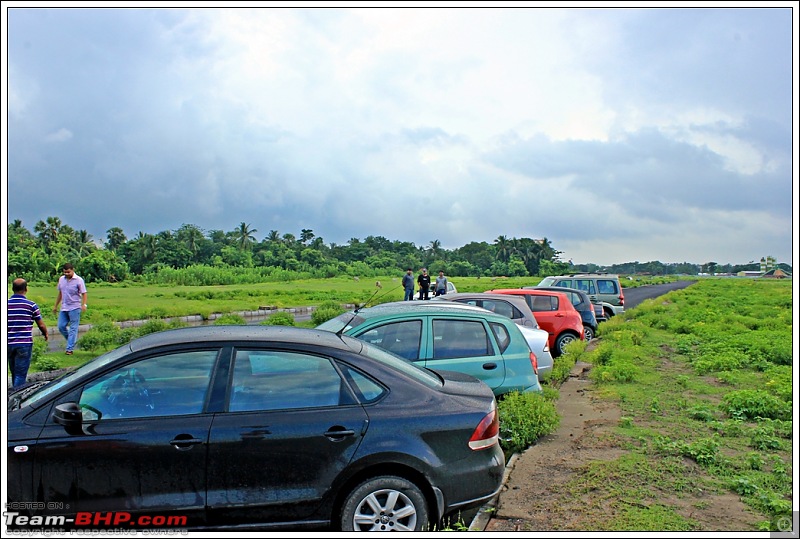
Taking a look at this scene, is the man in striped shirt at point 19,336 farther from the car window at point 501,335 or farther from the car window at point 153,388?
the car window at point 501,335

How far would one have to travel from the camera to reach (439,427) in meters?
4.18

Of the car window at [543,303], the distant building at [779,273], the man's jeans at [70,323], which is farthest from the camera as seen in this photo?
the car window at [543,303]

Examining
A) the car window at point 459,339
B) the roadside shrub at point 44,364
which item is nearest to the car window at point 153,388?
the car window at point 459,339

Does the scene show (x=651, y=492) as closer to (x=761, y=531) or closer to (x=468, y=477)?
(x=761, y=531)

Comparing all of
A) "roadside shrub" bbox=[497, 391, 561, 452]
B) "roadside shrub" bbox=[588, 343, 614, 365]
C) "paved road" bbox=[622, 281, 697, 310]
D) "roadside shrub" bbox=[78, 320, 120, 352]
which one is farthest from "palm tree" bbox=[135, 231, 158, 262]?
"roadside shrub" bbox=[497, 391, 561, 452]

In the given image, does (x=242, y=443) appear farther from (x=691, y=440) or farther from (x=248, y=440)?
(x=691, y=440)

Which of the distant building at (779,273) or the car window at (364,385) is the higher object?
the distant building at (779,273)

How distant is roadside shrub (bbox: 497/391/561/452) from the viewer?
6.58m

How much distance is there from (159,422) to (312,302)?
1283 inches

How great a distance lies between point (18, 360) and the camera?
8.49 m

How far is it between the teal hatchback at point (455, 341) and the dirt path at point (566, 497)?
2.76ft

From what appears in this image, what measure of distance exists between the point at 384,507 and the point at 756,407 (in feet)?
21.1

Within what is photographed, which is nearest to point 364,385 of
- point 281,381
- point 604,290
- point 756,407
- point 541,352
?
point 281,381

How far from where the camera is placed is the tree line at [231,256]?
2087 inches
